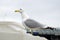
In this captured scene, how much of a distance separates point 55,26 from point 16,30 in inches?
48.0

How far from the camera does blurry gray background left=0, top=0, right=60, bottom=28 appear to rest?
5.73 feet

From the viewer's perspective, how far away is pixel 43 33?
1.77 m

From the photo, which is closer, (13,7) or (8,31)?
(8,31)

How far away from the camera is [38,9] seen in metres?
1.85

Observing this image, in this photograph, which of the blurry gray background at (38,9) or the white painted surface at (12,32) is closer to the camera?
the white painted surface at (12,32)

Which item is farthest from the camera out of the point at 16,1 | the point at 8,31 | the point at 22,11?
the point at 16,1

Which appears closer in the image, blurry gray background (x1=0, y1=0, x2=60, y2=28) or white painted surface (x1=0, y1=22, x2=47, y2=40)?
Result: white painted surface (x1=0, y1=22, x2=47, y2=40)

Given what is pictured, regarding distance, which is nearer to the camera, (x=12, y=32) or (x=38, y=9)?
(x=12, y=32)

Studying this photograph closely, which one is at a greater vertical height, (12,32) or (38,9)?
(38,9)

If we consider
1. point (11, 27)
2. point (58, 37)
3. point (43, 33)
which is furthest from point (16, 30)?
point (58, 37)

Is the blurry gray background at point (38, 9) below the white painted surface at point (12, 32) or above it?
above

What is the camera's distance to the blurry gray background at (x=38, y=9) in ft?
5.73

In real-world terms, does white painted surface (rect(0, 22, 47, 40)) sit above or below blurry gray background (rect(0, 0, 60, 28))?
below

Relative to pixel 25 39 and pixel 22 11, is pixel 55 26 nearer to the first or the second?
pixel 22 11
